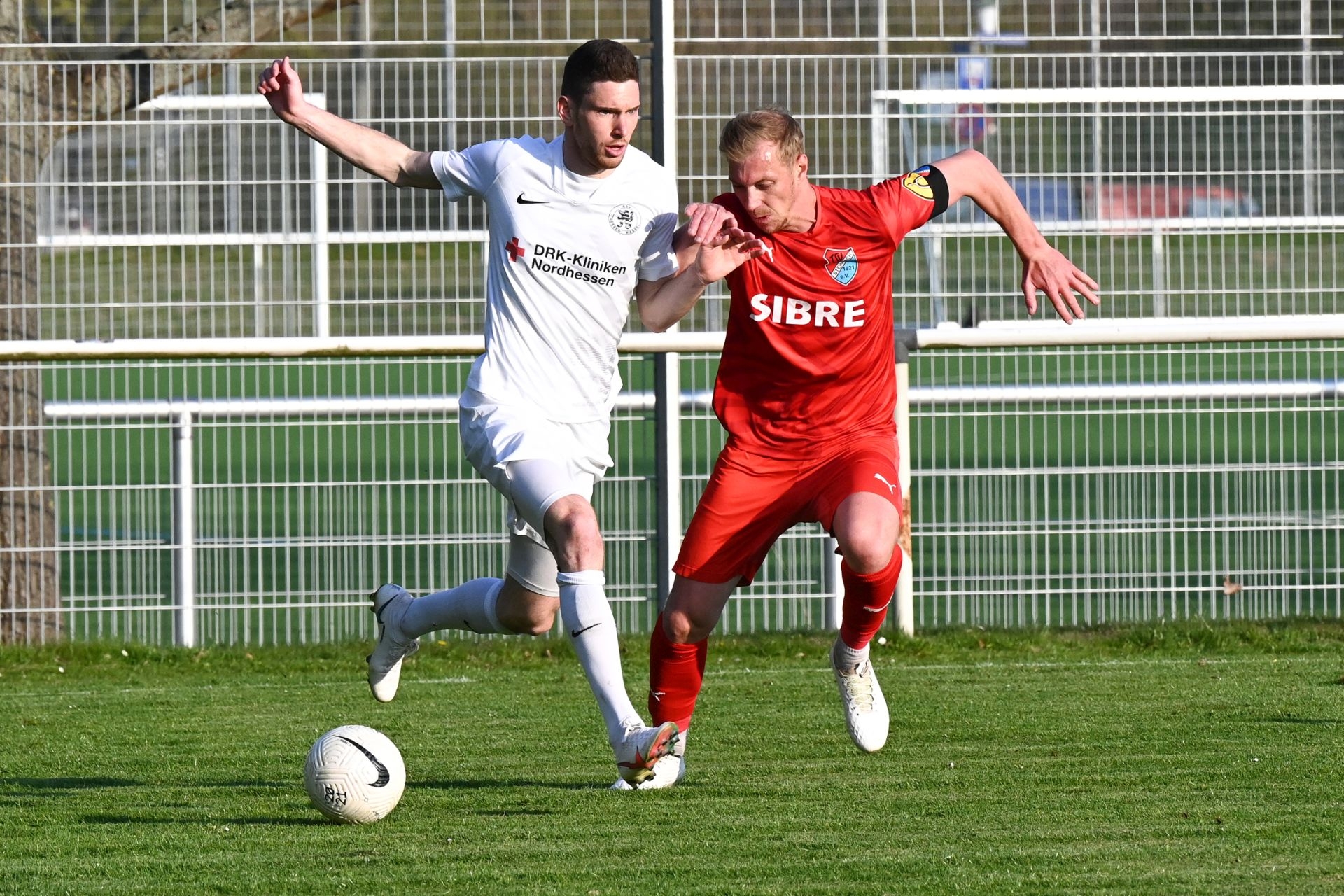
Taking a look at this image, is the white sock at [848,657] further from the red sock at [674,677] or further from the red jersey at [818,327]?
the red jersey at [818,327]

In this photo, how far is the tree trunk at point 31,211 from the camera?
8961mm

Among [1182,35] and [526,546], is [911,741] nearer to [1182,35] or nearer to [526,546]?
[526,546]

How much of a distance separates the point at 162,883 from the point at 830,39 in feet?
19.3

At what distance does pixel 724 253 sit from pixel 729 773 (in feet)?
5.32

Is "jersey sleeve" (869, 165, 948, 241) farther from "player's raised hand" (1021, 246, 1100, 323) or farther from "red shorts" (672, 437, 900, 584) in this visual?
"red shorts" (672, 437, 900, 584)

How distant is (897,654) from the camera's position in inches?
350

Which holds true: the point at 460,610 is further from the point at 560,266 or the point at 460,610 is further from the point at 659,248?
the point at 659,248

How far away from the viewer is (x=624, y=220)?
5727 millimetres

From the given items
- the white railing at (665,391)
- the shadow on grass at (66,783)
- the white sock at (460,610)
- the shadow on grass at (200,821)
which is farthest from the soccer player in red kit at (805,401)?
the white railing at (665,391)

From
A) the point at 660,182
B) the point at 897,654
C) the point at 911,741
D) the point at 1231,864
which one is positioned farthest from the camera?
the point at 897,654

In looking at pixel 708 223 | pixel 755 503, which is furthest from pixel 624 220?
pixel 755 503

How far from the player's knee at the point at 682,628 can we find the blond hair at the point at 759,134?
55.9 inches

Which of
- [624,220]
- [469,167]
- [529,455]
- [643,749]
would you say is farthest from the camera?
[469,167]

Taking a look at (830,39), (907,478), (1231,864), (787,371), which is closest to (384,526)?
(907,478)
